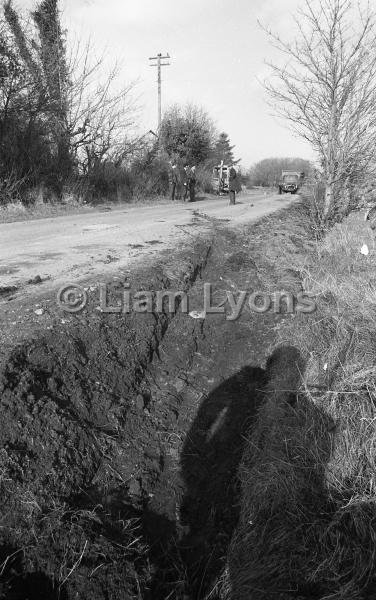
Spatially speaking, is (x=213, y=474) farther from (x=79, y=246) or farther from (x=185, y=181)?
(x=185, y=181)

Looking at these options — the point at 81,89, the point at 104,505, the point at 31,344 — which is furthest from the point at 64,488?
the point at 81,89

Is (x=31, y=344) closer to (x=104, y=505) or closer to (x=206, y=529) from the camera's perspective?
(x=104, y=505)

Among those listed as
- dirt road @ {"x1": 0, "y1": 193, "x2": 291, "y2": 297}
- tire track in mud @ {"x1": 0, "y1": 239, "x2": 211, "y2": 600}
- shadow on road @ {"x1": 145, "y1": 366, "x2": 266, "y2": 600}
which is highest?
dirt road @ {"x1": 0, "y1": 193, "x2": 291, "y2": 297}

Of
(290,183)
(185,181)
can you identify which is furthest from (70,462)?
(290,183)

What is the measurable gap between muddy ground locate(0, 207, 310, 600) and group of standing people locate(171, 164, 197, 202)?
15.6 metres

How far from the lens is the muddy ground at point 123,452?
243 cm

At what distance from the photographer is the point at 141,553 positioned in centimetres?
266

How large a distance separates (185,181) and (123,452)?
18614mm

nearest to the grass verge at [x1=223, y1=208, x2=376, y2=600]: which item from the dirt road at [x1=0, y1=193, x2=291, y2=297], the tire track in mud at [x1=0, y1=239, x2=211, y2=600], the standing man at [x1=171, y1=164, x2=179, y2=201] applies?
the tire track in mud at [x1=0, y1=239, x2=211, y2=600]

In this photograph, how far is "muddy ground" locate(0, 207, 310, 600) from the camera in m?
2.43

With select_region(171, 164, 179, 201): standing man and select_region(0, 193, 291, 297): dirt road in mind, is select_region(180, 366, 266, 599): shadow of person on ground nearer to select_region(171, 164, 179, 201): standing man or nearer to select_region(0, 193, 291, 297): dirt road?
select_region(0, 193, 291, 297): dirt road

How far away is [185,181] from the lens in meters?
20.7

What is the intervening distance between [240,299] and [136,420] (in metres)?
2.97

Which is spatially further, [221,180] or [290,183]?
[290,183]
